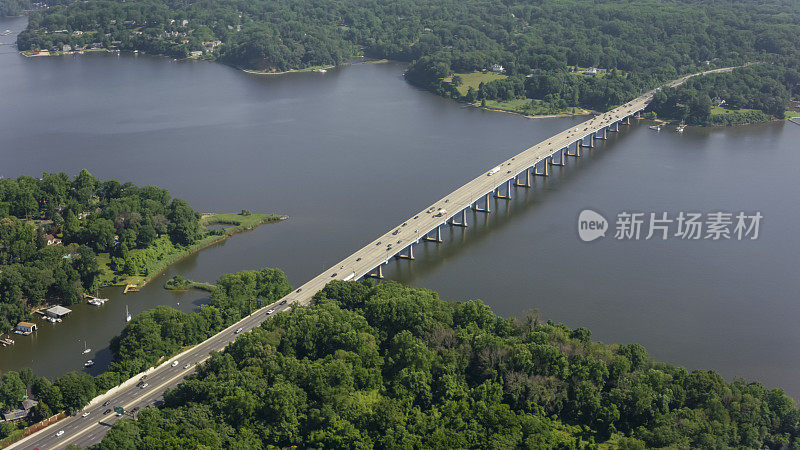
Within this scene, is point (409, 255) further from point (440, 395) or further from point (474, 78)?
point (474, 78)

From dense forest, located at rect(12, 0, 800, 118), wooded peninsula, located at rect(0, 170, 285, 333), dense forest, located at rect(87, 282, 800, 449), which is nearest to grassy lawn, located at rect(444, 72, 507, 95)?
dense forest, located at rect(12, 0, 800, 118)

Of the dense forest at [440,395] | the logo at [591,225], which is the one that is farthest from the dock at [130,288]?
the logo at [591,225]

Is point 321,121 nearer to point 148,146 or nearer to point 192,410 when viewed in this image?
point 148,146

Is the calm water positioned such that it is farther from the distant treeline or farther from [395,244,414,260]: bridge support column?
the distant treeline

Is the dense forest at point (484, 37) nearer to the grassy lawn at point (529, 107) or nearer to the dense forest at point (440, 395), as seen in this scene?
the grassy lawn at point (529, 107)

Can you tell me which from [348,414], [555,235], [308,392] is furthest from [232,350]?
[555,235]
